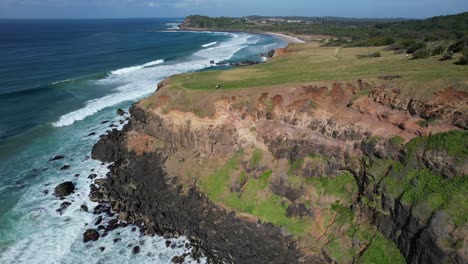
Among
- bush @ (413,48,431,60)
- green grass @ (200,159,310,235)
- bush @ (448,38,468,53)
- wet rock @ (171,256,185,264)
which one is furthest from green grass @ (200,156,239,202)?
bush @ (448,38,468,53)

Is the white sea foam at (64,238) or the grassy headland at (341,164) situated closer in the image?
the grassy headland at (341,164)

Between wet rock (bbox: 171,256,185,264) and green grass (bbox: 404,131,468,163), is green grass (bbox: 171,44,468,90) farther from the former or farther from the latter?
wet rock (bbox: 171,256,185,264)

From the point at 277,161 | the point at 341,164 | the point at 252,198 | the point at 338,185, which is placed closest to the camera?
the point at 338,185

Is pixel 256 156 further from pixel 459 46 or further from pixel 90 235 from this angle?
pixel 459 46

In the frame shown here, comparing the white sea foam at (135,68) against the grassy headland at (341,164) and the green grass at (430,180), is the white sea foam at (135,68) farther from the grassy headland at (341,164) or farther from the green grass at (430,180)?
the green grass at (430,180)

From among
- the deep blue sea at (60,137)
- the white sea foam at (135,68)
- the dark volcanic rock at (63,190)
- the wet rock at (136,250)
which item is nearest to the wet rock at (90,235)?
the deep blue sea at (60,137)

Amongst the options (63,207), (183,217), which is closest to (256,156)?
(183,217)
